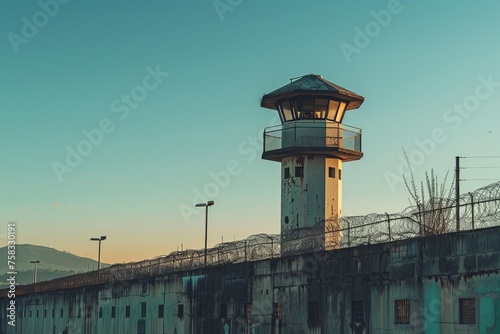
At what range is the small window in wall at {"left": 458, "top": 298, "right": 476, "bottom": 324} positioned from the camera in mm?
21344

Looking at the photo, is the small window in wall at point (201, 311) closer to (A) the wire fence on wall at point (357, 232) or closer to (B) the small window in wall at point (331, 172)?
(A) the wire fence on wall at point (357, 232)

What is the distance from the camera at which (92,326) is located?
49.9m

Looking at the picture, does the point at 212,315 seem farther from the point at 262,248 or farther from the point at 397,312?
the point at 397,312

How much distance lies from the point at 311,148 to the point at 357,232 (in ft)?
30.1

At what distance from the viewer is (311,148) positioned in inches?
1398

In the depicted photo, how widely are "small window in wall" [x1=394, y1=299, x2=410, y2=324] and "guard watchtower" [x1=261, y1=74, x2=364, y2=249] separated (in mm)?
11593

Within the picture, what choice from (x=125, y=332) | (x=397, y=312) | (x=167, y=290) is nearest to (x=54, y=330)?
(x=125, y=332)

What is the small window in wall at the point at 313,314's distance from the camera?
27.9 m

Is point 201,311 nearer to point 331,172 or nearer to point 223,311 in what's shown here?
point 223,311

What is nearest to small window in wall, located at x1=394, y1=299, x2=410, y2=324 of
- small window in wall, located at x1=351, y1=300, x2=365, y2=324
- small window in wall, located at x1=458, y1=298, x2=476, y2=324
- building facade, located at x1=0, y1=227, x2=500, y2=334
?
building facade, located at x1=0, y1=227, x2=500, y2=334

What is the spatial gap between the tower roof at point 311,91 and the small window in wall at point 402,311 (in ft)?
45.9

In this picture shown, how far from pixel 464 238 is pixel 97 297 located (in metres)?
32.4

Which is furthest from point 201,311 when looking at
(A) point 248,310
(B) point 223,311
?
(A) point 248,310

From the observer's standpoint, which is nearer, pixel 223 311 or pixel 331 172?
pixel 223 311
